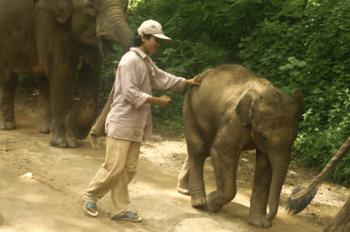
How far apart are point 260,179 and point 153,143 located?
372 cm

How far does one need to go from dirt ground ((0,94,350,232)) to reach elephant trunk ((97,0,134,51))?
168 centimetres

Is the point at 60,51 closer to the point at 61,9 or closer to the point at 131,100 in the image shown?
the point at 61,9

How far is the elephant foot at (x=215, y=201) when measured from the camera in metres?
6.63

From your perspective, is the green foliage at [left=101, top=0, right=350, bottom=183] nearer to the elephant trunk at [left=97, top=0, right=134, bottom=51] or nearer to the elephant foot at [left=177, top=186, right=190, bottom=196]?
the elephant foot at [left=177, top=186, right=190, bottom=196]

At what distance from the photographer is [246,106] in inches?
248

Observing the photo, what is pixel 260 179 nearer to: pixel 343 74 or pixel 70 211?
pixel 70 211

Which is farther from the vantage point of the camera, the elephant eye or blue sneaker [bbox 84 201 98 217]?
blue sneaker [bbox 84 201 98 217]

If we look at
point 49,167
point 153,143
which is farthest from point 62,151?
point 153,143

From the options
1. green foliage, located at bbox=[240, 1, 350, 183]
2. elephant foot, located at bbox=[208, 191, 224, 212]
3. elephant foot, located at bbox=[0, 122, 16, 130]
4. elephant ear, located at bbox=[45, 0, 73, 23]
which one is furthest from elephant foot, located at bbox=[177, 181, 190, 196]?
elephant foot, located at bbox=[0, 122, 16, 130]

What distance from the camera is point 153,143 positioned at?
10078 mm

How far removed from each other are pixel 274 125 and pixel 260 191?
0.84 meters

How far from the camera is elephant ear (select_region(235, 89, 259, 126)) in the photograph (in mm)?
6277

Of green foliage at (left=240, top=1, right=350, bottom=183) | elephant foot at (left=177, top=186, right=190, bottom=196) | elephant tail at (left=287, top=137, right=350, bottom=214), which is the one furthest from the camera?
green foliage at (left=240, top=1, right=350, bottom=183)

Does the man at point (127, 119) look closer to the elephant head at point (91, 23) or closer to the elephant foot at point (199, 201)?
the elephant foot at point (199, 201)
